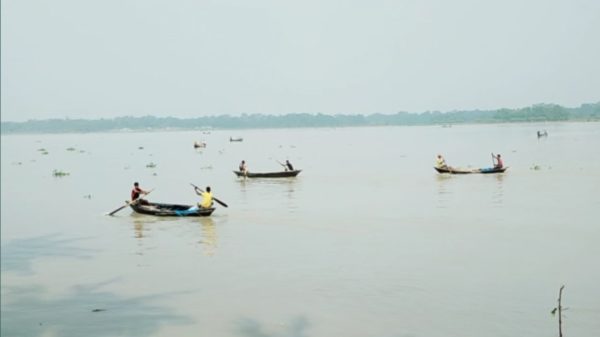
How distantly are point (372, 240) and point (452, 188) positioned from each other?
1075 centimetres

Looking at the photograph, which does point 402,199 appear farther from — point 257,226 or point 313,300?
point 313,300

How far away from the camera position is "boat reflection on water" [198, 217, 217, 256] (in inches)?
565

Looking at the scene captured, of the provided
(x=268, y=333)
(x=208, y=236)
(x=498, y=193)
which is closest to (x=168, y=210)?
(x=208, y=236)

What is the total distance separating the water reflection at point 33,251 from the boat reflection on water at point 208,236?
2561 mm

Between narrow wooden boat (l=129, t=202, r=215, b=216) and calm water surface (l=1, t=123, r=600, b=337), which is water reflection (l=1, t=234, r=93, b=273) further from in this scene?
narrow wooden boat (l=129, t=202, r=215, b=216)

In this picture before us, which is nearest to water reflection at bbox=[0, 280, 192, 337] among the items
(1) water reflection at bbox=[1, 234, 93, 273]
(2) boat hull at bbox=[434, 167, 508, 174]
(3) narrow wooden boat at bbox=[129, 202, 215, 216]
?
(1) water reflection at bbox=[1, 234, 93, 273]

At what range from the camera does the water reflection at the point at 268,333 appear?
890 centimetres

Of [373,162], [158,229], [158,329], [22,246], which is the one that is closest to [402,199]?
[158,229]

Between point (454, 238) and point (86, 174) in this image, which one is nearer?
point (454, 238)

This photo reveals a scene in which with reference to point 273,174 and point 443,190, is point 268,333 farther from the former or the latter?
point 273,174

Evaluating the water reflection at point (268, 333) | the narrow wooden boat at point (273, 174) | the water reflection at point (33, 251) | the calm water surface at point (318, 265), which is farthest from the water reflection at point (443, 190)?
the water reflection at point (268, 333)

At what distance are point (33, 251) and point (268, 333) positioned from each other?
26.4ft

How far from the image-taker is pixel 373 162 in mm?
41719

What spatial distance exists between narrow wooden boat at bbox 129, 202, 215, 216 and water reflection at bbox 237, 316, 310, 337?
29.2 feet
